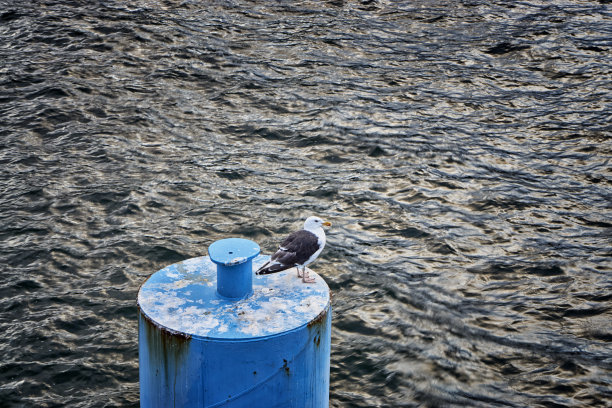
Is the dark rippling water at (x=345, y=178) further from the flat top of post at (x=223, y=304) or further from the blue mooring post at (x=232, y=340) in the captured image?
the blue mooring post at (x=232, y=340)

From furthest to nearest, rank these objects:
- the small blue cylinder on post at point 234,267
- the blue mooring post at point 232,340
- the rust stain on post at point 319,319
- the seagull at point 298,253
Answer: the seagull at point 298,253
the small blue cylinder on post at point 234,267
the rust stain on post at point 319,319
the blue mooring post at point 232,340

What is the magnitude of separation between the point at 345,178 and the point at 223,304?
23.3 feet

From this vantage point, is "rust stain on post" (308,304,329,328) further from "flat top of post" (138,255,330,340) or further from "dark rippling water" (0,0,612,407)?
"dark rippling water" (0,0,612,407)

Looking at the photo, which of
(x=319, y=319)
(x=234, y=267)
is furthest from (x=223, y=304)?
(x=319, y=319)

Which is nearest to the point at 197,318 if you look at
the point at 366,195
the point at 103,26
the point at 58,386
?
the point at 58,386

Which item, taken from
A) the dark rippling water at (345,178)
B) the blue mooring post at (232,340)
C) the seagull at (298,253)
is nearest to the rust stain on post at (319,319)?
the blue mooring post at (232,340)

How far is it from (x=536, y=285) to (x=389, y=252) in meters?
1.86

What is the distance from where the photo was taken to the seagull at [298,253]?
4.34 meters

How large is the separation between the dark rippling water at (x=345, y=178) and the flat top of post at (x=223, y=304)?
9.00ft

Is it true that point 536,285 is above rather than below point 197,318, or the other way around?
below

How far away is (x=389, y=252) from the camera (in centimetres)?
894

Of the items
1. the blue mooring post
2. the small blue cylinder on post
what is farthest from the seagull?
the small blue cylinder on post

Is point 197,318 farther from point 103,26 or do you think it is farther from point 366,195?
point 103,26

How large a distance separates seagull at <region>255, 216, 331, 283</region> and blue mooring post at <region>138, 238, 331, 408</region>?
242 mm
